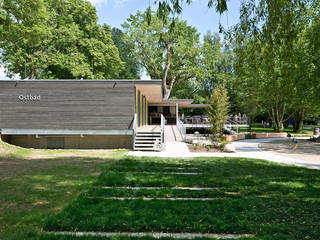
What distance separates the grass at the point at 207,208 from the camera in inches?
133

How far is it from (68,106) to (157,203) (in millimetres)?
10410

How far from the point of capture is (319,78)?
9.77 metres

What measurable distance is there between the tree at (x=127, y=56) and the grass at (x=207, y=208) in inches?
1033

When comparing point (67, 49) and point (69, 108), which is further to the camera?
point (67, 49)

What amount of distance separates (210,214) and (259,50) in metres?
4.33

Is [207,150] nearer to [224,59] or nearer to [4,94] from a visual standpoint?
[4,94]

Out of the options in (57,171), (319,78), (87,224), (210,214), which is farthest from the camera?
(319,78)

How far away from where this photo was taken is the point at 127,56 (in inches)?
1410

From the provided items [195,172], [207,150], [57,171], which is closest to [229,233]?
[195,172]

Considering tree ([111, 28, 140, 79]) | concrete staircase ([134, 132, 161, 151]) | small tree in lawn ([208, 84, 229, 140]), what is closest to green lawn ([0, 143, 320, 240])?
concrete staircase ([134, 132, 161, 151])

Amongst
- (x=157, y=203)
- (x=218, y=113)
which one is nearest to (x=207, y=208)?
(x=157, y=203)

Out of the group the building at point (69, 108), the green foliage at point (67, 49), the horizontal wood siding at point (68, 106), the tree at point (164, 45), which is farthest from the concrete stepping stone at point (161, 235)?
the tree at point (164, 45)

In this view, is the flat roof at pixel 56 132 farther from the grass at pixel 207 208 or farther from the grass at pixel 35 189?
the grass at pixel 207 208

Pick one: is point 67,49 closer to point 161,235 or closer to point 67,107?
point 67,107
